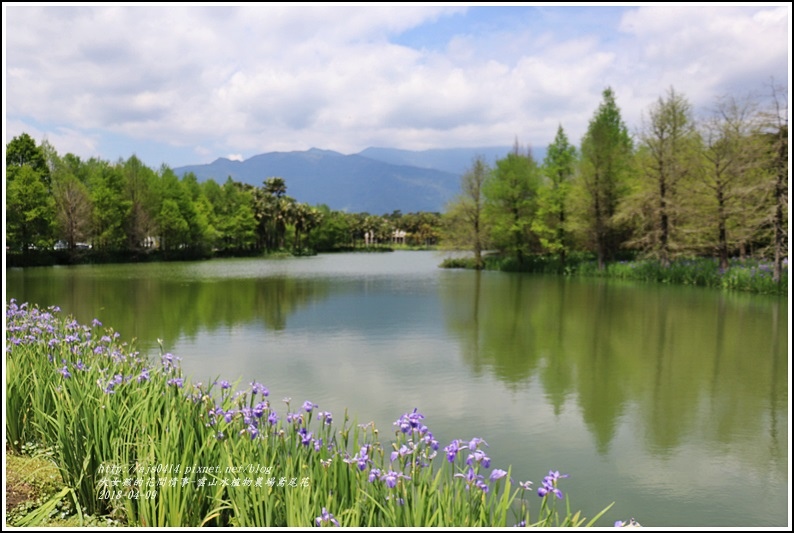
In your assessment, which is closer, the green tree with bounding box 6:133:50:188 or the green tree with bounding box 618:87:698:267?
the green tree with bounding box 618:87:698:267

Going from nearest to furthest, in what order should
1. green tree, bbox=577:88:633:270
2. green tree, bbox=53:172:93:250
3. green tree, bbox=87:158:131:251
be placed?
green tree, bbox=577:88:633:270
green tree, bbox=53:172:93:250
green tree, bbox=87:158:131:251

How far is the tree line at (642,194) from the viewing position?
22.0 metres

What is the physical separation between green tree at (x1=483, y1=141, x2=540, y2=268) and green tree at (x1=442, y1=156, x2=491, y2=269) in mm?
1110

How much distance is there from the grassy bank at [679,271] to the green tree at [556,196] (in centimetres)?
136

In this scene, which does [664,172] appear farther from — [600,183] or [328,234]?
[328,234]

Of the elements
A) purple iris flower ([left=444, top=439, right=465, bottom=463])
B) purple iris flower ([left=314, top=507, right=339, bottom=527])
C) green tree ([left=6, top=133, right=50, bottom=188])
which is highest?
green tree ([left=6, top=133, right=50, bottom=188])

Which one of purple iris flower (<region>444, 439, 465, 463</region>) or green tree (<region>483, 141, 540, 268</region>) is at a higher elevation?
green tree (<region>483, 141, 540, 268</region>)

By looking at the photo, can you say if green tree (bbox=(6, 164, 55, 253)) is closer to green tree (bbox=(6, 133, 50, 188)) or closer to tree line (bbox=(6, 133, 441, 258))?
tree line (bbox=(6, 133, 441, 258))

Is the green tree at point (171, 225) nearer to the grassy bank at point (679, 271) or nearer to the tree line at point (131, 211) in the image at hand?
the tree line at point (131, 211)

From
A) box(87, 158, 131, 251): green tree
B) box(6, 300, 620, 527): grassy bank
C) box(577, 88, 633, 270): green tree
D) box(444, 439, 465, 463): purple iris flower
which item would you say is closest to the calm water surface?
box(6, 300, 620, 527): grassy bank

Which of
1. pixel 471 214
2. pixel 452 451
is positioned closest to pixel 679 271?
pixel 471 214

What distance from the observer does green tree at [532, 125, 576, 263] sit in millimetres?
33719

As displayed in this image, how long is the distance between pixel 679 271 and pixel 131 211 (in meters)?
43.3

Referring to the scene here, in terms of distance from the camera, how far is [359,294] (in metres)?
21.1
